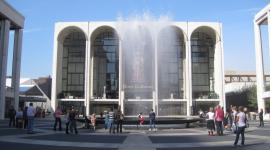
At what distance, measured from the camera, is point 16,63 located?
6419 cm

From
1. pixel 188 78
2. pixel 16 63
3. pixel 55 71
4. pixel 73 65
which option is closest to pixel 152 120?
pixel 16 63

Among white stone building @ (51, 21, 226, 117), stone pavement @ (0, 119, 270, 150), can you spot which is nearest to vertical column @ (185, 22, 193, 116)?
white stone building @ (51, 21, 226, 117)

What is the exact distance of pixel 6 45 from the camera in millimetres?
59844

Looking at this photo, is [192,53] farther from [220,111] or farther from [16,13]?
[220,111]

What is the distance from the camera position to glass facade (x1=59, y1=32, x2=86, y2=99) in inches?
3196

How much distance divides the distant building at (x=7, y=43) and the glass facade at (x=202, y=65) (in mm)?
35715

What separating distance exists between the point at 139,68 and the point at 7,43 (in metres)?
23.9

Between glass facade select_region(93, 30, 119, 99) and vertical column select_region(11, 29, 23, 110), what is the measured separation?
1896 cm

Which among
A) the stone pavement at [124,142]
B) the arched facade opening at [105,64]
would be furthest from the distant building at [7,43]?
the stone pavement at [124,142]

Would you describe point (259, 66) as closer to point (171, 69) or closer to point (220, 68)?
point (220, 68)

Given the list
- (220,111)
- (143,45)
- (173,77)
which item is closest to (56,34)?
(143,45)

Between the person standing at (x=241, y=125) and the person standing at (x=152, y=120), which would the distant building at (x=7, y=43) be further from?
the person standing at (x=241, y=125)

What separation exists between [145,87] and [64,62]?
1936 centimetres

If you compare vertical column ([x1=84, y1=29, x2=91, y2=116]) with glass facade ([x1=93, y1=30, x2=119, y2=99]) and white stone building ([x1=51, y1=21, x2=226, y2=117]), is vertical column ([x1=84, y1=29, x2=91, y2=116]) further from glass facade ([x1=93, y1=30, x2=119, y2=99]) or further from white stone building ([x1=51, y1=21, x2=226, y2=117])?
glass facade ([x1=93, y1=30, x2=119, y2=99])
